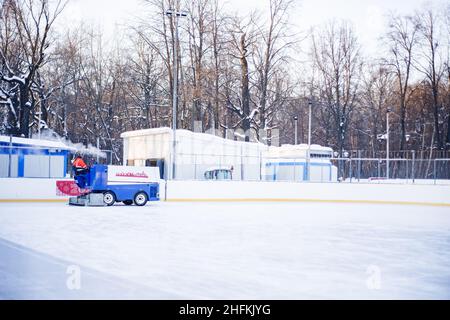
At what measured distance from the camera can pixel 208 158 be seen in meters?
24.1

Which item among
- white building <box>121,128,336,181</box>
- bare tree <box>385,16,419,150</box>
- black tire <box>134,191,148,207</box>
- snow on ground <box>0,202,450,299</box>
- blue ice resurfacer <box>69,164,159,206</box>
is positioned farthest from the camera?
bare tree <box>385,16,419,150</box>

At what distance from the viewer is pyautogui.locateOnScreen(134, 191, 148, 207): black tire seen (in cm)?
1961

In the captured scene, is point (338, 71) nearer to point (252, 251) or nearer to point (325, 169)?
point (325, 169)

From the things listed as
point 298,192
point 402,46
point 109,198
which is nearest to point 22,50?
point 109,198

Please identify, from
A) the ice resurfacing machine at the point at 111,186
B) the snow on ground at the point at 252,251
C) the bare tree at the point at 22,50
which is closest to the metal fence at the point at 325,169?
the ice resurfacing machine at the point at 111,186

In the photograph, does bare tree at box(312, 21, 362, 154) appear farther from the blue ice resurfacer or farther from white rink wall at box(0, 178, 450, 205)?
the blue ice resurfacer

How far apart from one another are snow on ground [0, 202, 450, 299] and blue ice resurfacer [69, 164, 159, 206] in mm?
3021

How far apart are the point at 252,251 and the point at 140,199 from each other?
450 inches

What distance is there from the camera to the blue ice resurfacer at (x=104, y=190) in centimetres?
1856

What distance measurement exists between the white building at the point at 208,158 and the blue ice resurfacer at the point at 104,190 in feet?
12.8

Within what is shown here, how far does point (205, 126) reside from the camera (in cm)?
3428

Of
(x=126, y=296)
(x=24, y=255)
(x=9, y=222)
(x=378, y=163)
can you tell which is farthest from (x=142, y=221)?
(x=378, y=163)

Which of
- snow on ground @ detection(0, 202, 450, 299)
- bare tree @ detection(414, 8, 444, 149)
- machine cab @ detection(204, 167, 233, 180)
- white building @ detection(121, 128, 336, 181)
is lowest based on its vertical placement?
snow on ground @ detection(0, 202, 450, 299)

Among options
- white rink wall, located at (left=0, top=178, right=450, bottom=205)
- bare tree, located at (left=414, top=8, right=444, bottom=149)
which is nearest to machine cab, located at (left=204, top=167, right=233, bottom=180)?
white rink wall, located at (left=0, top=178, right=450, bottom=205)
